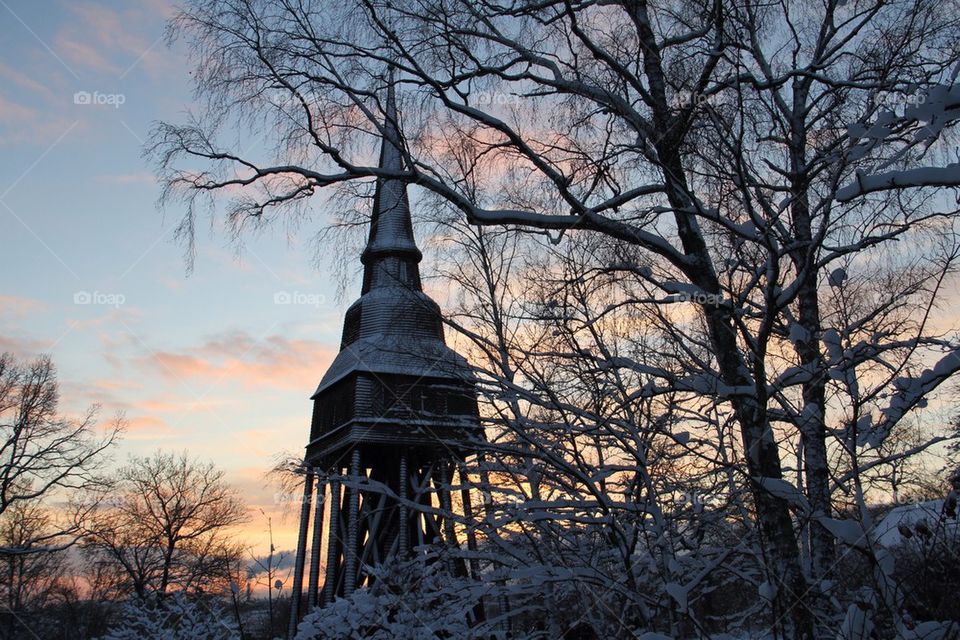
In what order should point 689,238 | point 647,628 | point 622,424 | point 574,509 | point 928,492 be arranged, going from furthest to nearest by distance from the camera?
point 928,492, point 689,238, point 574,509, point 622,424, point 647,628

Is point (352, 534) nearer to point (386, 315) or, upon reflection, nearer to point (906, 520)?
point (386, 315)

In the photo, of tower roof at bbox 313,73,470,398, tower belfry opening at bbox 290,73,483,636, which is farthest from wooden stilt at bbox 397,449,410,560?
tower roof at bbox 313,73,470,398

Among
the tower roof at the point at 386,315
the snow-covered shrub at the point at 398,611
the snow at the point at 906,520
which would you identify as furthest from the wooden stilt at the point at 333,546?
the snow at the point at 906,520

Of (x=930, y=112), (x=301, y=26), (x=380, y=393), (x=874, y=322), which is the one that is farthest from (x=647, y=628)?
(x=380, y=393)

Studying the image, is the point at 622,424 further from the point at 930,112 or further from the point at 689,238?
the point at 930,112

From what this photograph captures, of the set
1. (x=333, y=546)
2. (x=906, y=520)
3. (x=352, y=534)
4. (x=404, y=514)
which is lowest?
(x=906, y=520)

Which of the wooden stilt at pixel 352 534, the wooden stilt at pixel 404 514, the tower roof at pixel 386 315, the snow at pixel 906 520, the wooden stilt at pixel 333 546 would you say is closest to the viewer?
the snow at pixel 906 520

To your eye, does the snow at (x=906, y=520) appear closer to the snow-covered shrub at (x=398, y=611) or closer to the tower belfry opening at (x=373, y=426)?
the snow-covered shrub at (x=398, y=611)

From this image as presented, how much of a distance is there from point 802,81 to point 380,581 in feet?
19.7

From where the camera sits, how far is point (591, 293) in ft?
16.9

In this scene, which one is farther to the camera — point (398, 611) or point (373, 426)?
point (373, 426)

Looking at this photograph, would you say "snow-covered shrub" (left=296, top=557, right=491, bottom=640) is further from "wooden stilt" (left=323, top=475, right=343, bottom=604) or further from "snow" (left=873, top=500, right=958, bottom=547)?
"wooden stilt" (left=323, top=475, right=343, bottom=604)

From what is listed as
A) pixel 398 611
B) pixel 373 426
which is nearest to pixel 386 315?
pixel 373 426

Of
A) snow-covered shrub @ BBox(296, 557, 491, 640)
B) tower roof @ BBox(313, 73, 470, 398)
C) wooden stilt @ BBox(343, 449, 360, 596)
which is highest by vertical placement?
tower roof @ BBox(313, 73, 470, 398)
